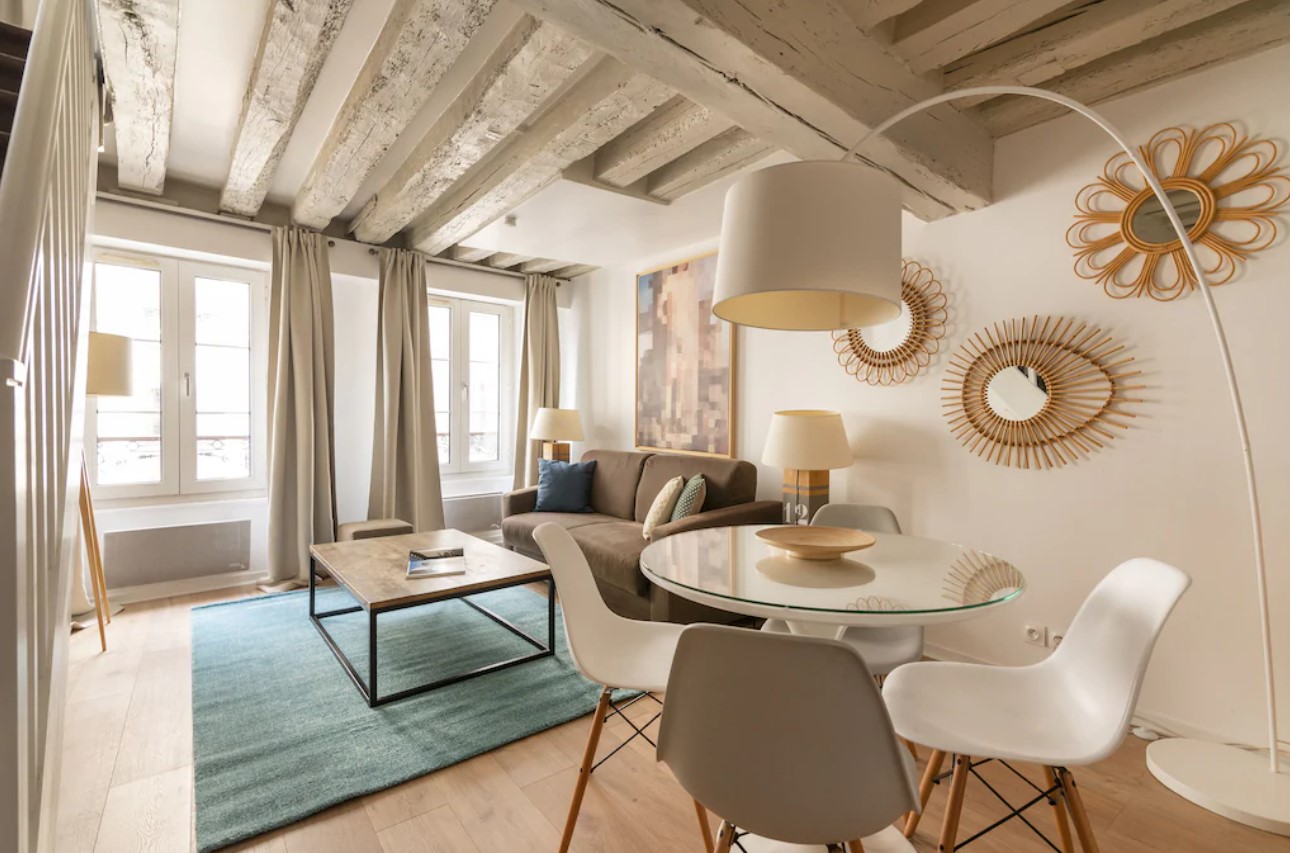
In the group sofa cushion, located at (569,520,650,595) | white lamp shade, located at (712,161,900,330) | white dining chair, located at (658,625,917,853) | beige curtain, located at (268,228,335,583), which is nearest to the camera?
white dining chair, located at (658,625,917,853)

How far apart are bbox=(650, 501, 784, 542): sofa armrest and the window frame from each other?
2.66 metres

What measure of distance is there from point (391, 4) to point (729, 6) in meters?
1.28

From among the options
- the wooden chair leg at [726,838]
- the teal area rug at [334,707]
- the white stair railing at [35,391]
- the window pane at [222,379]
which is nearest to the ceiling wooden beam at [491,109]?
the white stair railing at [35,391]

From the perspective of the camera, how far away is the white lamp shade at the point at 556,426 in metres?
4.75

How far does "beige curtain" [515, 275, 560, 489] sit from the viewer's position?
530cm

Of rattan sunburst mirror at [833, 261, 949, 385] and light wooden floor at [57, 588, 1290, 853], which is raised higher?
rattan sunburst mirror at [833, 261, 949, 385]

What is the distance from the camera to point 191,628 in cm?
321

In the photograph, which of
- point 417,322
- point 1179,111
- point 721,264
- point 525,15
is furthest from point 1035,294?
point 417,322

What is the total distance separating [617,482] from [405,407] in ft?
5.76

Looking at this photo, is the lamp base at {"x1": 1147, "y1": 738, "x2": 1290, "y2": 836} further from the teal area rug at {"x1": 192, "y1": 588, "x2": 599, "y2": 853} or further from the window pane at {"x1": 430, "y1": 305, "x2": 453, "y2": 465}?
the window pane at {"x1": 430, "y1": 305, "x2": 453, "y2": 465}

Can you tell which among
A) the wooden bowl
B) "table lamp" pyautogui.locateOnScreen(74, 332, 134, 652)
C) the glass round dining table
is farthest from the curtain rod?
the wooden bowl

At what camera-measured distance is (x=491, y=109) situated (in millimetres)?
2430

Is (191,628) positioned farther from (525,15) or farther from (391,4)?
(525,15)

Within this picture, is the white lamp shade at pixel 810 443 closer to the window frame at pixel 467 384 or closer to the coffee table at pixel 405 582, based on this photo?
the coffee table at pixel 405 582
